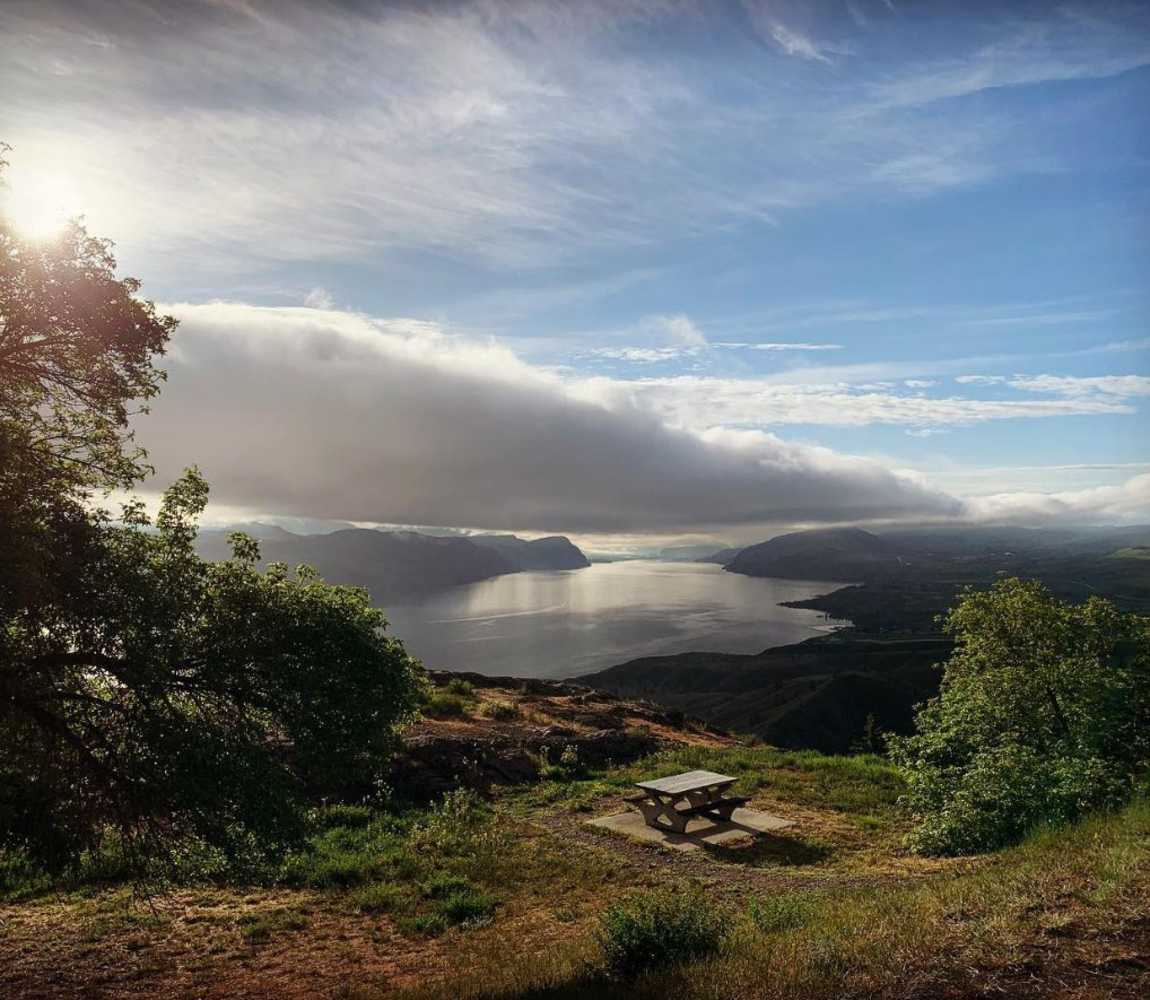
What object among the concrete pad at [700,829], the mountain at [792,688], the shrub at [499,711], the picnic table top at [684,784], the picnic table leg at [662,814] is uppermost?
the picnic table top at [684,784]

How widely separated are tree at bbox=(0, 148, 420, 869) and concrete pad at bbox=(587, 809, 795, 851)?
8282 millimetres

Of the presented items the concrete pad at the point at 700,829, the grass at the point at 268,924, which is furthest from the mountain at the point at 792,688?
the grass at the point at 268,924

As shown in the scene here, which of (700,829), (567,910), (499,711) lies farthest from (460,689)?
(567,910)

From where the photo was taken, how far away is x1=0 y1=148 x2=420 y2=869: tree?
945cm

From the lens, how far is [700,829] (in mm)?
17312

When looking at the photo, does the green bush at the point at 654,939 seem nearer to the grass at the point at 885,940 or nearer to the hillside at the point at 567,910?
the grass at the point at 885,940

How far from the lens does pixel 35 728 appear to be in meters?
10.4

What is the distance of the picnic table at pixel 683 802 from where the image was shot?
1733 cm

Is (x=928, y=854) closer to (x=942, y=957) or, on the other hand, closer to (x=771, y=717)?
(x=942, y=957)

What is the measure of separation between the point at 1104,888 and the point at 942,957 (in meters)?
2.57

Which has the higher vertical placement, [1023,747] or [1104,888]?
[1104,888]

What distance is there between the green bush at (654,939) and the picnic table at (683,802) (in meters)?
8.09

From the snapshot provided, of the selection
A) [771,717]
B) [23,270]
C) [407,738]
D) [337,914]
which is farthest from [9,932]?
[771,717]

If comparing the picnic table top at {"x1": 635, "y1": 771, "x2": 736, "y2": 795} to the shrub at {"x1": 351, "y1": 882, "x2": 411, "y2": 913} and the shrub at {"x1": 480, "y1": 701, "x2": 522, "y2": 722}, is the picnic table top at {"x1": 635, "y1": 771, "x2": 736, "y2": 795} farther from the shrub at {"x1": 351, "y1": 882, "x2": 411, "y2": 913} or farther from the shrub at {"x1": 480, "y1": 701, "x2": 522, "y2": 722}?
the shrub at {"x1": 480, "y1": 701, "x2": 522, "y2": 722}
